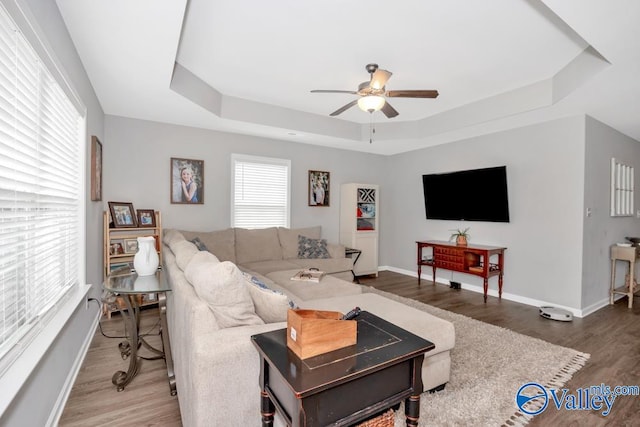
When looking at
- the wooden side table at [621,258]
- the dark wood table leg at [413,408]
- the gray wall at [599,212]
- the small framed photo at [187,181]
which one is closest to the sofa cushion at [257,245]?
the small framed photo at [187,181]

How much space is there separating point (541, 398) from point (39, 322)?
315 cm

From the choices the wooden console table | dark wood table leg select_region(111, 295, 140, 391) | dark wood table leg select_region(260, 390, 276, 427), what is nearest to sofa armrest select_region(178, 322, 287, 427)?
dark wood table leg select_region(260, 390, 276, 427)

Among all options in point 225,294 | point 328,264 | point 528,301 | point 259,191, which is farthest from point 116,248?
point 528,301

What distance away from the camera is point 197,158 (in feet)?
14.9

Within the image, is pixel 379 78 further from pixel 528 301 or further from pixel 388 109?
pixel 528 301

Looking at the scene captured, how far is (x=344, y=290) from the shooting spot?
3.14m

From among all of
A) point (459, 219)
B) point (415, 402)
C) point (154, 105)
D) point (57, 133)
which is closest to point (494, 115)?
point (459, 219)

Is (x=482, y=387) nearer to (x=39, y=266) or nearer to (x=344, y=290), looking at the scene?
(x=344, y=290)

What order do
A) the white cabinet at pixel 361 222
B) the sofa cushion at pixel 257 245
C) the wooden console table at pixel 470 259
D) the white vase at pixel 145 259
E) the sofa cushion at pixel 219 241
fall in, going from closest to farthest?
the white vase at pixel 145 259
the sofa cushion at pixel 219 241
the wooden console table at pixel 470 259
the sofa cushion at pixel 257 245
the white cabinet at pixel 361 222

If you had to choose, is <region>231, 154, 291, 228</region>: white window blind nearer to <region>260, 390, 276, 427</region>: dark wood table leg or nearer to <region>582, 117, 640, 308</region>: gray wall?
<region>260, 390, 276, 427</region>: dark wood table leg

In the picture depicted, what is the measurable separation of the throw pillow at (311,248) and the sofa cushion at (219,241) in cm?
106

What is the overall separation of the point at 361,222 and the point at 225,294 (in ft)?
14.5

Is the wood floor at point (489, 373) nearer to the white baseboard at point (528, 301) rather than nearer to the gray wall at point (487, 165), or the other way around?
the white baseboard at point (528, 301)

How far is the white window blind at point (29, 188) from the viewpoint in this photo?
4.43 ft
